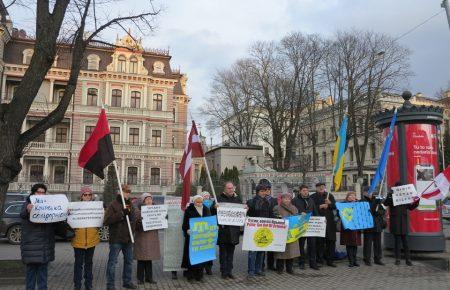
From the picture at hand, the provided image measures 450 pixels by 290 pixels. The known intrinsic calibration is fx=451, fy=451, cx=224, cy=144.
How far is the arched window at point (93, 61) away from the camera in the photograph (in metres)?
53.1

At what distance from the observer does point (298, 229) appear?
10766mm

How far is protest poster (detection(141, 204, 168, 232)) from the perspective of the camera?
939 cm

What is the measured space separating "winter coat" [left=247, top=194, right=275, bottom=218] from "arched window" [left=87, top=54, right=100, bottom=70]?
4663 centimetres

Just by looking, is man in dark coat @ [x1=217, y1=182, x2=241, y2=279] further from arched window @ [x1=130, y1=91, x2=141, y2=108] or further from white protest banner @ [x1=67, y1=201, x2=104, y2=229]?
arched window @ [x1=130, y1=91, x2=141, y2=108]

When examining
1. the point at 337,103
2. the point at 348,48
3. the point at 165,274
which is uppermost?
the point at 348,48

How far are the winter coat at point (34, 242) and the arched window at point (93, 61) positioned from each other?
4820 centimetres

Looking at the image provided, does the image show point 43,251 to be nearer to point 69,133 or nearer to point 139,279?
point 139,279

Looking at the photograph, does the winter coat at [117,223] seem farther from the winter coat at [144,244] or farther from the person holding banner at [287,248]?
the person holding banner at [287,248]

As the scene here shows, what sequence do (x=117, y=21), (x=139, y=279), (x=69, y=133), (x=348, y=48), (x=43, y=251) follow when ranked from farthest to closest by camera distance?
(x=69, y=133) < (x=348, y=48) < (x=117, y=21) < (x=139, y=279) < (x=43, y=251)

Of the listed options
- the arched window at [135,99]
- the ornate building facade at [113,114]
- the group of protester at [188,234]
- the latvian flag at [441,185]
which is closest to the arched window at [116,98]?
the ornate building facade at [113,114]

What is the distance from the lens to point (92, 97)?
174 ft

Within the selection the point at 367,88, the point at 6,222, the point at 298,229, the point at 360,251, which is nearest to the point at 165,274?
the point at 298,229

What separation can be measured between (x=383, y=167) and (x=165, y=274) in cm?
639

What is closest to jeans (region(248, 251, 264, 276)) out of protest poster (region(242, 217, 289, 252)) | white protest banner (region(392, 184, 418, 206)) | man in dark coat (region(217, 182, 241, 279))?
protest poster (region(242, 217, 289, 252))
